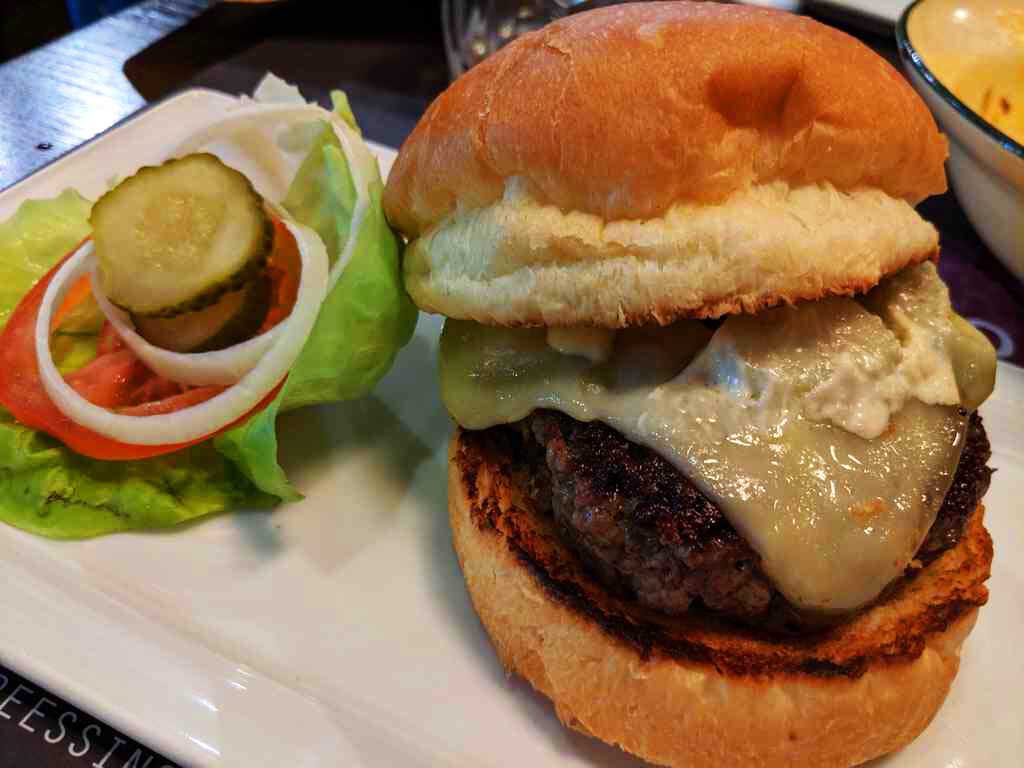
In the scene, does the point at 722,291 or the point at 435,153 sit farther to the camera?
the point at 435,153

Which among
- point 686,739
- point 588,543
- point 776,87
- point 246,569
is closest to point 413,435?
point 246,569

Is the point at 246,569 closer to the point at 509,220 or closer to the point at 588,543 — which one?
the point at 588,543

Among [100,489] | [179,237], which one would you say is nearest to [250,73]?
[179,237]

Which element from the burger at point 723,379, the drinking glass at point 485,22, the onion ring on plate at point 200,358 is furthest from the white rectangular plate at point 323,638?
the drinking glass at point 485,22

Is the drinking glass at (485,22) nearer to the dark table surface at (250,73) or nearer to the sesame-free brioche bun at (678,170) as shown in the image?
the dark table surface at (250,73)

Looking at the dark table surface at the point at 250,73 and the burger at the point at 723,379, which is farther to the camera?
the dark table surface at the point at 250,73

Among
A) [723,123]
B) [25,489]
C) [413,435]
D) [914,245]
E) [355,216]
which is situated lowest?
[413,435]

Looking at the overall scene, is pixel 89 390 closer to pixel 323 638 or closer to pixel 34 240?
pixel 34 240
